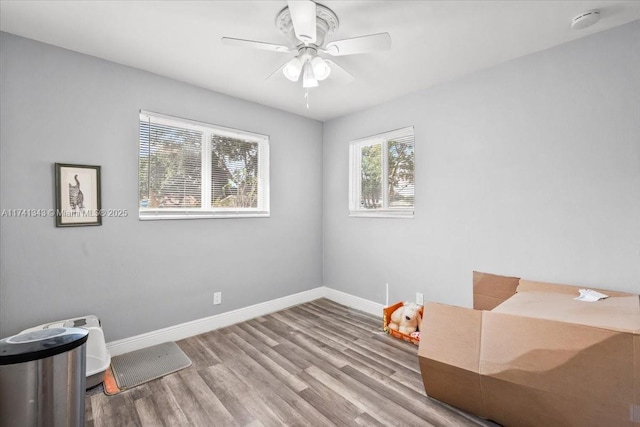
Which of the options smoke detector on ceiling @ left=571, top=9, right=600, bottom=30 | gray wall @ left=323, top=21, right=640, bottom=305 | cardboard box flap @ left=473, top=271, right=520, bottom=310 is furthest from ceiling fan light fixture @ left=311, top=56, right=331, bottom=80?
cardboard box flap @ left=473, top=271, right=520, bottom=310

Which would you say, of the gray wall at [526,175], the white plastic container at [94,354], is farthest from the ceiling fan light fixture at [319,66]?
the white plastic container at [94,354]

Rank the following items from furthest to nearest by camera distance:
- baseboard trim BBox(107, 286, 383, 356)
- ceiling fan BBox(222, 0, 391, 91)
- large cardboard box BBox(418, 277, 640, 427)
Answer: baseboard trim BBox(107, 286, 383, 356)
ceiling fan BBox(222, 0, 391, 91)
large cardboard box BBox(418, 277, 640, 427)

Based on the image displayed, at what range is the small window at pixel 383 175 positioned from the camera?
3.19 metres

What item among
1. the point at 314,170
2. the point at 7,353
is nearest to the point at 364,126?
the point at 314,170

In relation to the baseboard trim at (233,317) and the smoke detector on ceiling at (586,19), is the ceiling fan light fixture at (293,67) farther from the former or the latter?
the baseboard trim at (233,317)

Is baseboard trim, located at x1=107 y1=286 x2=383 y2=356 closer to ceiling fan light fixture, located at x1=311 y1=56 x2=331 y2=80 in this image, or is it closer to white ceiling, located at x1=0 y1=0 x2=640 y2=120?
white ceiling, located at x1=0 y1=0 x2=640 y2=120

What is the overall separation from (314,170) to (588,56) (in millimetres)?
2899

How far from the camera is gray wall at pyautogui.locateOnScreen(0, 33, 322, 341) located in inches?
81.0

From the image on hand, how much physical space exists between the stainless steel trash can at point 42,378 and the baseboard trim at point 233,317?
1.50 metres

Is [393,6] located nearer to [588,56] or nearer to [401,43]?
[401,43]

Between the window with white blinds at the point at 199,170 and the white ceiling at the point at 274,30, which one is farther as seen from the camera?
the window with white blinds at the point at 199,170

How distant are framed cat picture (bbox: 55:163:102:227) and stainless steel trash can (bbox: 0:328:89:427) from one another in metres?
1.41

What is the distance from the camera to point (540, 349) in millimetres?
1484

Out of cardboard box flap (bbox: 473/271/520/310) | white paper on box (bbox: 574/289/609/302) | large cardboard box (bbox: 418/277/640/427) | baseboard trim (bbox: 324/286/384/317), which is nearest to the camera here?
large cardboard box (bbox: 418/277/640/427)
